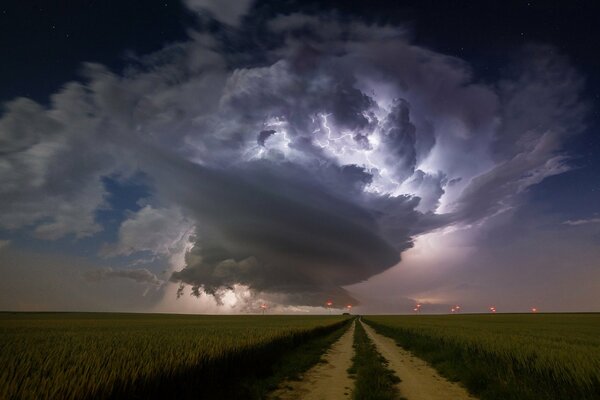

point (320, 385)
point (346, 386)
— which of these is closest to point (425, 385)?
point (346, 386)

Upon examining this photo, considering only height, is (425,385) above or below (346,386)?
below

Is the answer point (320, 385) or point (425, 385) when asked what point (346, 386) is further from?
point (425, 385)

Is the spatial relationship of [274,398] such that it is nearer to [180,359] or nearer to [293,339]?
[180,359]

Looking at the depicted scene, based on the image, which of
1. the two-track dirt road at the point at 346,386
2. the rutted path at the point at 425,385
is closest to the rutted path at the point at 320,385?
the two-track dirt road at the point at 346,386

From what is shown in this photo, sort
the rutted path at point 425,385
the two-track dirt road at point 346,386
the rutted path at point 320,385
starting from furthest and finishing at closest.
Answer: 1. the rutted path at point 425,385
2. the two-track dirt road at point 346,386
3. the rutted path at point 320,385

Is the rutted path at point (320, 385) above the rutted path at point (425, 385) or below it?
above

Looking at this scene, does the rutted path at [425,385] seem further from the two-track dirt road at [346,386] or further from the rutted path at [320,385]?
the rutted path at [320,385]

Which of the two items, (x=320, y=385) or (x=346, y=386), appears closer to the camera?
(x=346, y=386)

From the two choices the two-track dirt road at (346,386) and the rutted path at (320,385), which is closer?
the rutted path at (320,385)

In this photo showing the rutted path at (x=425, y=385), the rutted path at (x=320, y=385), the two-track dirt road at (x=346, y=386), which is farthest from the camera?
the rutted path at (x=425, y=385)

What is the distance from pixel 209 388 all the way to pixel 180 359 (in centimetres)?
158

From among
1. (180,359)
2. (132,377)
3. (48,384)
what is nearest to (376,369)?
(180,359)

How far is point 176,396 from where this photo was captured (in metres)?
9.02

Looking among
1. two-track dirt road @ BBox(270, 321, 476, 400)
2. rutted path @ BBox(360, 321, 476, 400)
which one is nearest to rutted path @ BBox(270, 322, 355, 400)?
two-track dirt road @ BBox(270, 321, 476, 400)
